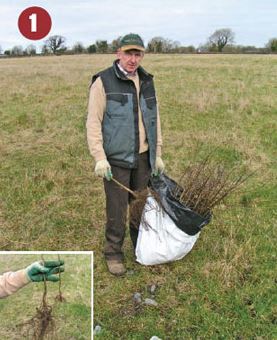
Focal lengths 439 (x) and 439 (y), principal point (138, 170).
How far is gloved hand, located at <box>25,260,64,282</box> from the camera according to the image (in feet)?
5.43

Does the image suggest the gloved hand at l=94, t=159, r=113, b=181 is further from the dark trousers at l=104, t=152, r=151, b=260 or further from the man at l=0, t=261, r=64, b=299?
the man at l=0, t=261, r=64, b=299

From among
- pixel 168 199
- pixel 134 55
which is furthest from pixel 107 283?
pixel 134 55

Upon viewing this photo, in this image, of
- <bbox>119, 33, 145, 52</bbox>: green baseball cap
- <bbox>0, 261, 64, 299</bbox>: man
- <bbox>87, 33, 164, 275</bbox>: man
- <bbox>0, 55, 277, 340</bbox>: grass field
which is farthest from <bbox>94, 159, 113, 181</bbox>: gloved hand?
<bbox>0, 261, 64, 299</bbox>: man

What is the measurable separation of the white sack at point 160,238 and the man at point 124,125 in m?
0.23

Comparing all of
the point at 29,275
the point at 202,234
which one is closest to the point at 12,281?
the point at 29,275

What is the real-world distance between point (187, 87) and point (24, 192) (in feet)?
33.6

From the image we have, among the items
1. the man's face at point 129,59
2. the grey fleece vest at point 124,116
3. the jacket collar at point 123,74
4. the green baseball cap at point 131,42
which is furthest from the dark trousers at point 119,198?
the green baseball cap at point 131,42

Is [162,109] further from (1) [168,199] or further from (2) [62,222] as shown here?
(1) [168,199]

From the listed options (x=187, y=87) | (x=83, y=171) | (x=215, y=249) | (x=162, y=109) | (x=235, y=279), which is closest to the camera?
(x=235, y=279)

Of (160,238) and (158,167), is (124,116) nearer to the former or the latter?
(158,167)

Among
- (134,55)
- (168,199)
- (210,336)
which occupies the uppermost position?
(134,55)

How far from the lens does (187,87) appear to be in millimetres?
15141

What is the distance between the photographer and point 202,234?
15.4 feet

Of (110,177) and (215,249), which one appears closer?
(110,177)
